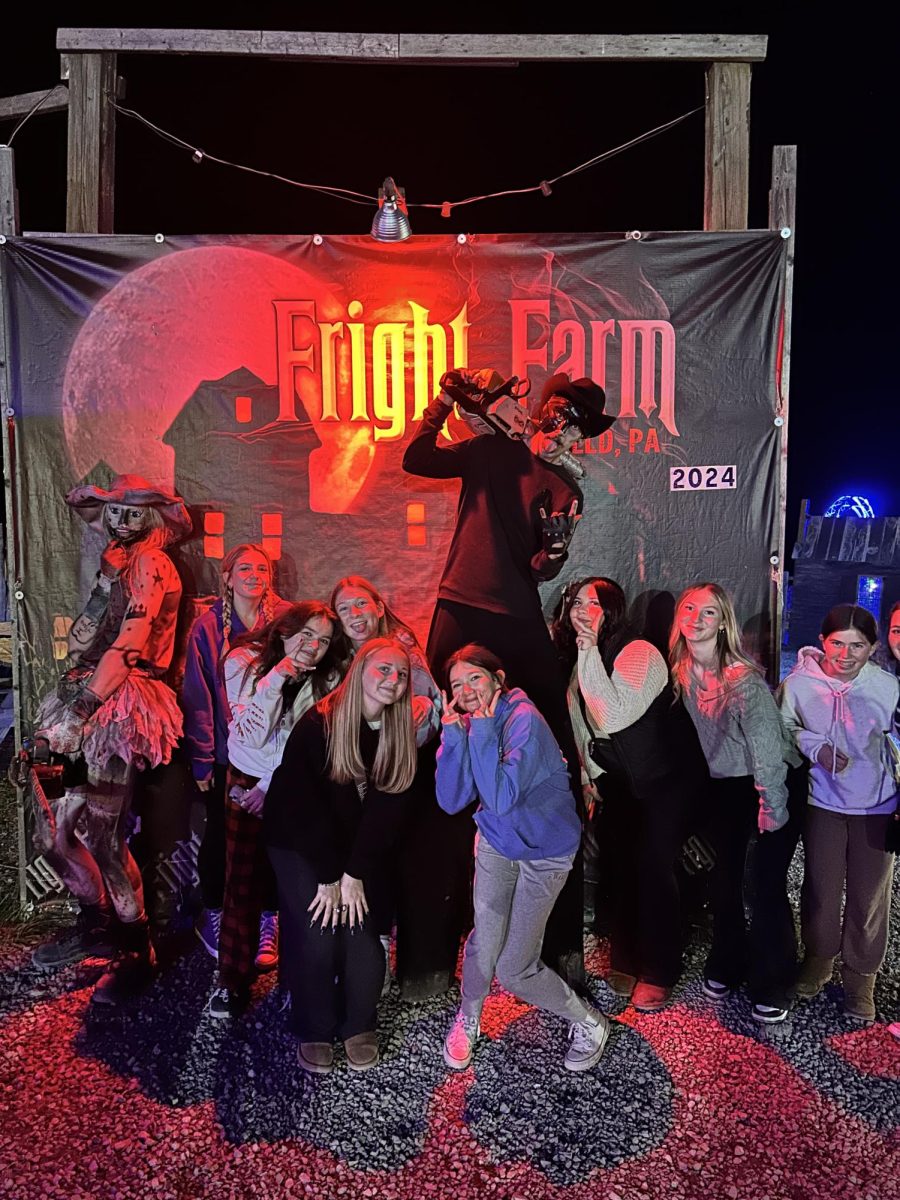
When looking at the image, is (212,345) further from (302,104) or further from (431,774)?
(302,104)

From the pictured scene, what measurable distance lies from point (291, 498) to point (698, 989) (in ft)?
11.2

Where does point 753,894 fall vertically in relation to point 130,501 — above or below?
below

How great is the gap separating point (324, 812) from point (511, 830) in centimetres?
80

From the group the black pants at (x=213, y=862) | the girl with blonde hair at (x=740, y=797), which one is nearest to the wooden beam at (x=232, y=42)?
the girl with blonde hair at (x=740, y=797)

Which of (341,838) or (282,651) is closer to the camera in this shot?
(341,838)

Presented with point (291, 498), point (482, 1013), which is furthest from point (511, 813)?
Result: point (291, 498)

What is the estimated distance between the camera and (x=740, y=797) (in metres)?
3.75

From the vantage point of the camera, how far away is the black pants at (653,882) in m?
3.75

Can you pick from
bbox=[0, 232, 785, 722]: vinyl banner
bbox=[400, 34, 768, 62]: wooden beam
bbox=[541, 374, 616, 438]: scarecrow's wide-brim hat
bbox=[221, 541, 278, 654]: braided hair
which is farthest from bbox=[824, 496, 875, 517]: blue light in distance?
bbox=[221, 541, 278, 654]: braided hair

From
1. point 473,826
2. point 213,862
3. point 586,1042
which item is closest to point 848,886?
point 586,1042

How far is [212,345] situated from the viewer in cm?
451

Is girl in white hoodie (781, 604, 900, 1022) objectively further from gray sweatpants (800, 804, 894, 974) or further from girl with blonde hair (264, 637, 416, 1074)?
girl with blonde hair (264, 637, 416, 1074)

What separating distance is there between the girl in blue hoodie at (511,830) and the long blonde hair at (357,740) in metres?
0.17

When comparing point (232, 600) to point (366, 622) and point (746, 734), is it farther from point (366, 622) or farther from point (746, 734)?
point (746, 734)
